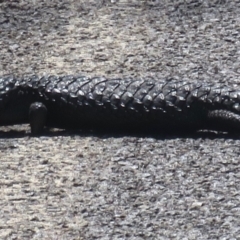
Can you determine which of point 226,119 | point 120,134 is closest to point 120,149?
point 120,134

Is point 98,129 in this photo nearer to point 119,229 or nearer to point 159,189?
point 159,189

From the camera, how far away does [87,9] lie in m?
9.45

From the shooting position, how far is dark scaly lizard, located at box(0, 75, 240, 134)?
6.62 metres

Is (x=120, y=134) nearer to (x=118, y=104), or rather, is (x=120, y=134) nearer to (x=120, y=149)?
(x=118, y=104)

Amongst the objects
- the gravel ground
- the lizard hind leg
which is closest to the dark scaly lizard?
the lizard hind leg

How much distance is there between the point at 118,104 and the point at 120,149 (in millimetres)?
441

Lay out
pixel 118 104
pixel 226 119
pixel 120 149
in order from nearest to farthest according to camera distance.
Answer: pixel 120 149, pixel 226 119, pixel 118 104

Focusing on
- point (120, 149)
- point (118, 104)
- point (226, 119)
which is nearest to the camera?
point (120, 149)

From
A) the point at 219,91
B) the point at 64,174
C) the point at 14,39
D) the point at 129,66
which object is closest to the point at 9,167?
the point at 64,174

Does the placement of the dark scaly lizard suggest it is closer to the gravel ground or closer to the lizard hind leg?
the lizard hind leg

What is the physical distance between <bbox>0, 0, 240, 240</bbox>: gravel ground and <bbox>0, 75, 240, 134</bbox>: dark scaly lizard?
0.12 meters

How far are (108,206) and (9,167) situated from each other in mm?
952

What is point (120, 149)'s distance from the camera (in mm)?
6387

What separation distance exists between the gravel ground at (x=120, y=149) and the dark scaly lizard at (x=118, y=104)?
4.7 inches
